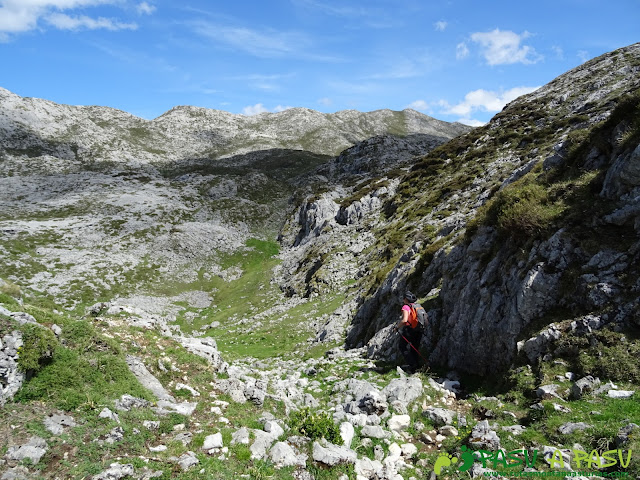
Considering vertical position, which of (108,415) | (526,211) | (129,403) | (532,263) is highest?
(526,211)

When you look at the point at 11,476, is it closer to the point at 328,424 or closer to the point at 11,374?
the point at 11,374

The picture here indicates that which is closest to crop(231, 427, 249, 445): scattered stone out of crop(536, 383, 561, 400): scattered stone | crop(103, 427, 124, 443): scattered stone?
crop(103, 427, 124, 443): scattered stone

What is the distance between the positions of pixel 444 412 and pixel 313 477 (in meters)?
5.00

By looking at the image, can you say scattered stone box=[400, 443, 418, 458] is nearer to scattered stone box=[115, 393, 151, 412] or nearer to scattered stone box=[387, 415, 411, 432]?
scattered stone box=[387, 415, 411, 432]

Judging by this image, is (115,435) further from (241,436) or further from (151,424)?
(241,436)

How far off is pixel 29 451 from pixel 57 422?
121 cm

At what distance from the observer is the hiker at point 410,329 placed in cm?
1489

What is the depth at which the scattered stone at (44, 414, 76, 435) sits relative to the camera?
25.6 feet

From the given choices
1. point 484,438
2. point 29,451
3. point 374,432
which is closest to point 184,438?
point 29,451

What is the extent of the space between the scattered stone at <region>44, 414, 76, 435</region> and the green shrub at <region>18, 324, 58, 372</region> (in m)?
1.62

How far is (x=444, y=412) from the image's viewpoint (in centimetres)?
1084

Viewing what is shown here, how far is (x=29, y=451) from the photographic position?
6.94m

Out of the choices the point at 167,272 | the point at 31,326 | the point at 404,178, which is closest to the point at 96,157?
the point at 167,272

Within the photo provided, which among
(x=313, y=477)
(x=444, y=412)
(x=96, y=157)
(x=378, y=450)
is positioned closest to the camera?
(x=313, y=477)
